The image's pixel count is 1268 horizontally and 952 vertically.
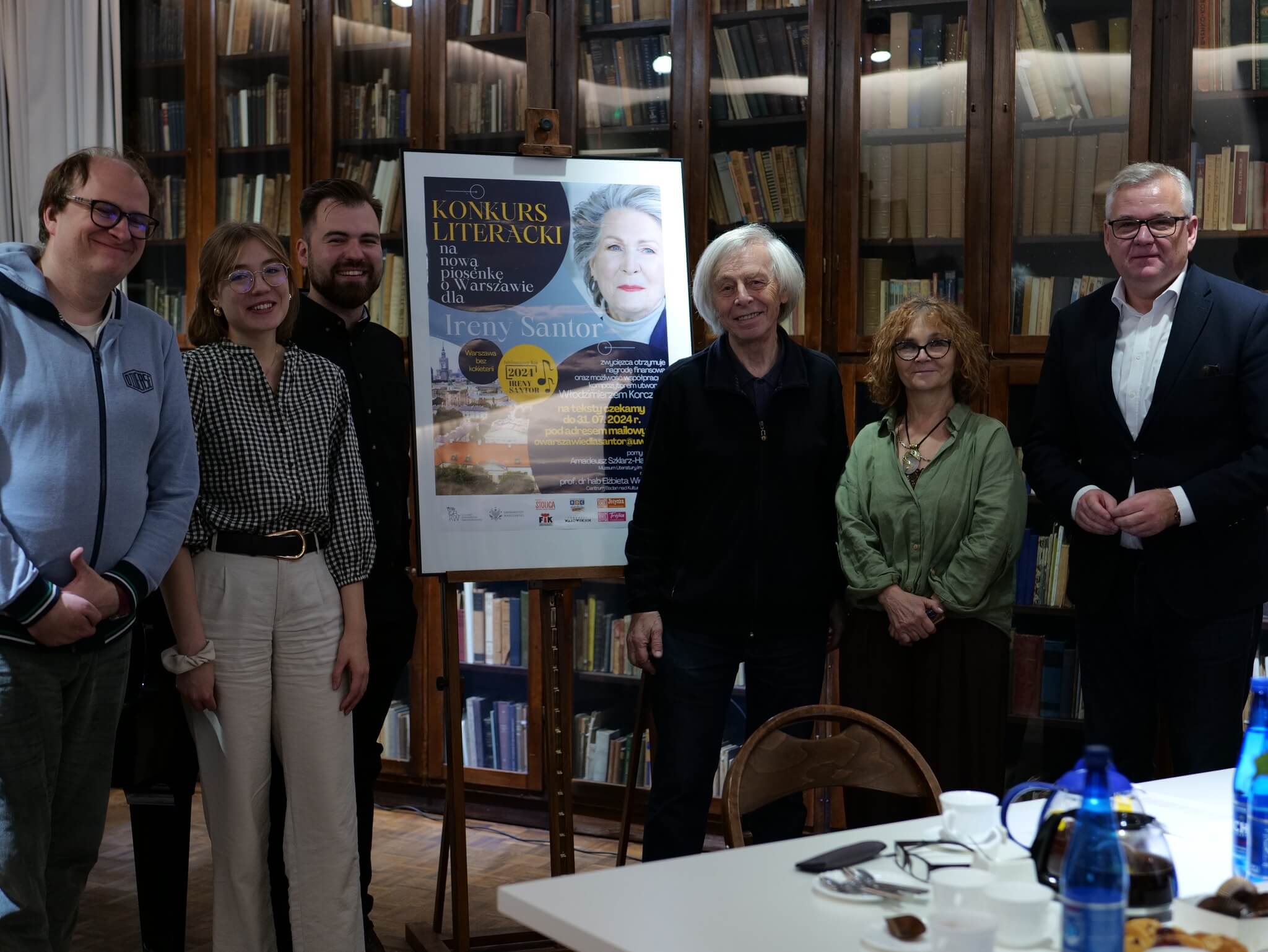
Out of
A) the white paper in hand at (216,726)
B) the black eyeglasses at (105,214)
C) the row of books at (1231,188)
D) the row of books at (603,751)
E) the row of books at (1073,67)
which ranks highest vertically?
the row of books at (1073,67)

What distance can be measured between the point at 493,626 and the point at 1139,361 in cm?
221

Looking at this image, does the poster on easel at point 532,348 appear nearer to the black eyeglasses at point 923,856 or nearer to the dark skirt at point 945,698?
the dark skirt at point 945,698

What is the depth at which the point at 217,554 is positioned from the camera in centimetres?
224

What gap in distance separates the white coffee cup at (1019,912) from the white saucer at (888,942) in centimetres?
7

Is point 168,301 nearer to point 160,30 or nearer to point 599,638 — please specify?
point 160,30

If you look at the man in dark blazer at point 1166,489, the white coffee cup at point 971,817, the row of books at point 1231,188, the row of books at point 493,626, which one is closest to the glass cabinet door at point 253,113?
the row of books at point 493,626

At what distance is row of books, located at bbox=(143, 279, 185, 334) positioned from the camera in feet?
14.1

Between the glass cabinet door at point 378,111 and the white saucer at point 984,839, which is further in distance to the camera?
the glass cabinet door at point 378,111

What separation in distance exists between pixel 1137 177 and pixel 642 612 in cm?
145

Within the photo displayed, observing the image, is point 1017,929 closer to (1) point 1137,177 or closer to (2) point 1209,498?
(2) point 1209,498

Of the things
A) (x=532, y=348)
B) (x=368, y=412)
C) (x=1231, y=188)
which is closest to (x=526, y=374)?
(x=532, y=348)

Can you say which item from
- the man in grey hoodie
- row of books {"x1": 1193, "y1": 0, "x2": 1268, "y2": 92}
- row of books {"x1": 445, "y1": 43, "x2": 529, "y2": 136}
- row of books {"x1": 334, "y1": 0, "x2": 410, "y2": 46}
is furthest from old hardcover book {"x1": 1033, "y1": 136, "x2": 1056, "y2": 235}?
the man in grey hoodie

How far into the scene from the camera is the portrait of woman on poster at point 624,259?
2871 millimetres

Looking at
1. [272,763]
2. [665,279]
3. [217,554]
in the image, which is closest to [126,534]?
[217,554]
